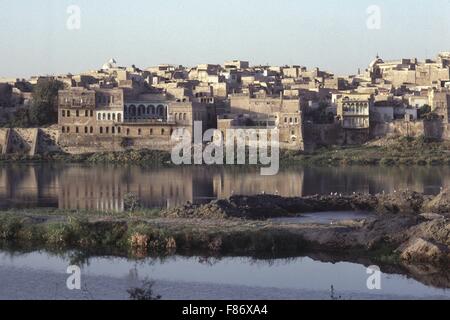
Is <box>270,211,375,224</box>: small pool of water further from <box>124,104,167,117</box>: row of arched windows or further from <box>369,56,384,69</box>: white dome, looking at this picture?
<box>369,56,384,69</box>: white dome

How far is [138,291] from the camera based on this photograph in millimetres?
11281

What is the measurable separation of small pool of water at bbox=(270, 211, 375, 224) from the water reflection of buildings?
128 inches

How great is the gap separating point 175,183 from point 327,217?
7978 millimetres

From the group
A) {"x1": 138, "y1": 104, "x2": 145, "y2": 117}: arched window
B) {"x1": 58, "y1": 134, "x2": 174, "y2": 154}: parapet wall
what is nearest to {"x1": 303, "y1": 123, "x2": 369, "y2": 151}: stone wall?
{"x1": 58, "y1": 134, "x2": 174, "y2": 154}: parapet wall

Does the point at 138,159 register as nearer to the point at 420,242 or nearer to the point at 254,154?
the point at 254,154

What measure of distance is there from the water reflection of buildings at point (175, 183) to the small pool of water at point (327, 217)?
10.6 ft

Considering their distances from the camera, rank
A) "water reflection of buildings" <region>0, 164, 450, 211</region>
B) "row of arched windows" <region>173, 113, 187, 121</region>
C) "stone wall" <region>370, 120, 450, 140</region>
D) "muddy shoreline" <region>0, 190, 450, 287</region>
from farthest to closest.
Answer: "row of arched windows" <region>173, 113, 187, 121</region>
"stone wall" <region>370, 120, 450, 140</region>
"water reflection of buildings" <region>0, 164, 450, 211</region>
"muddy shoreline" <region>0, 190, 450, 287</region>

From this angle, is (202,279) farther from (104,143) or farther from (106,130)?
(106,130)

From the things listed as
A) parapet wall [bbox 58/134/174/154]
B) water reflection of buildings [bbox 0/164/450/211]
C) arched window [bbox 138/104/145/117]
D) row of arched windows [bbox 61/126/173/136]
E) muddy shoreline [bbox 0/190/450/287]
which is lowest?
water reflection of buildings [bbox 0/164/450/211]

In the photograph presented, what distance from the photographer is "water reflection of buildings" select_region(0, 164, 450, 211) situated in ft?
73.1

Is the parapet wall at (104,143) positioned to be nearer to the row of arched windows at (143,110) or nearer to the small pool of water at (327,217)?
the row of arched windows at (143,110)

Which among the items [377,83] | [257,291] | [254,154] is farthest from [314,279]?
[377,83]

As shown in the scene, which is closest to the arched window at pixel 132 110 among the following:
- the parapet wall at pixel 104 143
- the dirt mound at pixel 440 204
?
the parapet wall at pixel 104 143

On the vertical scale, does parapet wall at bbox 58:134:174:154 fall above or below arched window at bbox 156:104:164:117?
below
